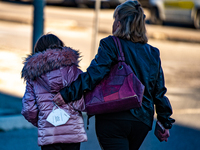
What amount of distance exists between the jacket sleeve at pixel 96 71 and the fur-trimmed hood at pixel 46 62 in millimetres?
220

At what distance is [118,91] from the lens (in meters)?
2.36

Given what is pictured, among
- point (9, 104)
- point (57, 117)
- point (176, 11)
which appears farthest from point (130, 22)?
point (176, 11)

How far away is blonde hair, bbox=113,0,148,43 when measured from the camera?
2.46 metres

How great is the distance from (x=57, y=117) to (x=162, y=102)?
0.87m

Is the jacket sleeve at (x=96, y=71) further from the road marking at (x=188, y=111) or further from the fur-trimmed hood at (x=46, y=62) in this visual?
the road marking at (x=188, y=111)

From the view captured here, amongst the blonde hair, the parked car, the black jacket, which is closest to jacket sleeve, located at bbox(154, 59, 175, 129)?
the black jacket

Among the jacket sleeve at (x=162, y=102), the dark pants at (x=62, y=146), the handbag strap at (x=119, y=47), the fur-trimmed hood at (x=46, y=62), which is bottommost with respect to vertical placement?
the dark pants at (x=62, y=146)

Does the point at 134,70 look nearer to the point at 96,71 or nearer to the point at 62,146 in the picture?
the point at 96,71

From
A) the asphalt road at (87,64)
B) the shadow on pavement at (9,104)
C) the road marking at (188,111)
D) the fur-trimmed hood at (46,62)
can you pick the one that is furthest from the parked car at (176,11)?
the fur-trimmed hood at (46,62)

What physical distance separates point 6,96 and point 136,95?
14.5ft

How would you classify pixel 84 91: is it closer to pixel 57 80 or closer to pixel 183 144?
pixel 57 80

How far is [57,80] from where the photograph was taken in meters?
2.59

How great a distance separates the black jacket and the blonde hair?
0.05 metres

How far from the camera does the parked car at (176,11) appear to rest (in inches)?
586
